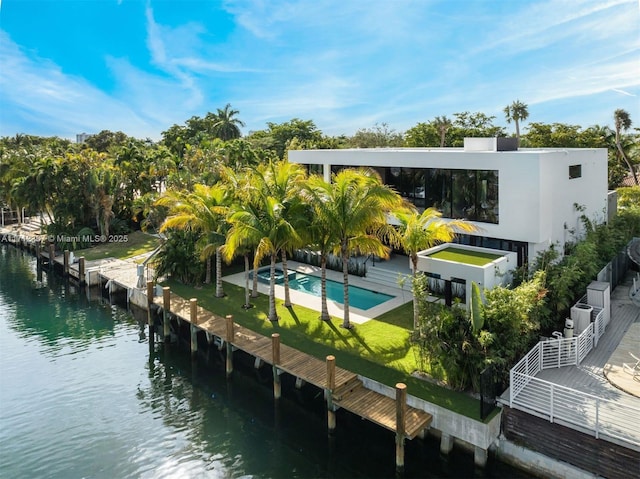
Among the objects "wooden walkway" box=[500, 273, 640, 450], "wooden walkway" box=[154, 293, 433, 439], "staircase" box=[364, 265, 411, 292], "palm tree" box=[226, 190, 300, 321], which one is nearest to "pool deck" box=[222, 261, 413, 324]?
"staircase" box=[364, 265, 411, 292]

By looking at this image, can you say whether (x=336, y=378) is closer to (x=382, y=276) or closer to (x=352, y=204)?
(x=352, y=204)

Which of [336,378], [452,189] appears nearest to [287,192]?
[336,378]

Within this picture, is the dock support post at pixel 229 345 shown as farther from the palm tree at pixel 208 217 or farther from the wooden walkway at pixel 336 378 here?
the palm tree at pixel 208 217

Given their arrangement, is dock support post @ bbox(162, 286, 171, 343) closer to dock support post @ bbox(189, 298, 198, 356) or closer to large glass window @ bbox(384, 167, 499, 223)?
dock support post @ bbox(189, 298, 198, 356)

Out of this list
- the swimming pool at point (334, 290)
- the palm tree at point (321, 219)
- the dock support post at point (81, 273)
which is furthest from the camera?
the dock support post at point (81, 273)

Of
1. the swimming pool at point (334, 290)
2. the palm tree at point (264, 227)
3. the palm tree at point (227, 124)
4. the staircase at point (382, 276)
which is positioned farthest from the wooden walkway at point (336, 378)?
the palm tree at point (227, 124)

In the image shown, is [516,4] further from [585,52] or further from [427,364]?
[427,364]

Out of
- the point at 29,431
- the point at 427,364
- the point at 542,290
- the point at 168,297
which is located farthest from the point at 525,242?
the point at 29,431
